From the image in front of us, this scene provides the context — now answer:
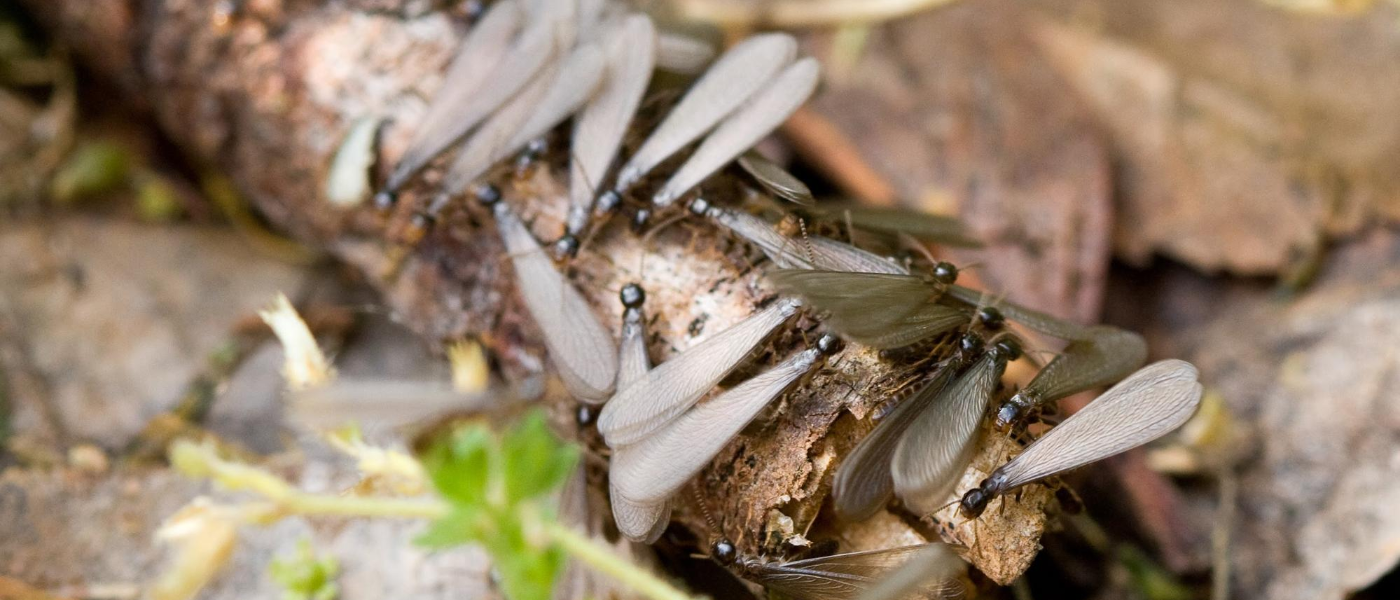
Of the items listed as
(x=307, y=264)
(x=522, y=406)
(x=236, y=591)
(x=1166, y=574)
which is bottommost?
(x=1166, y=574)

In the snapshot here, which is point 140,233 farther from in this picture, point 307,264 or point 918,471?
point 918,471

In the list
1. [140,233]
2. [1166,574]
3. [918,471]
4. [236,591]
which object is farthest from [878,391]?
[140,233]

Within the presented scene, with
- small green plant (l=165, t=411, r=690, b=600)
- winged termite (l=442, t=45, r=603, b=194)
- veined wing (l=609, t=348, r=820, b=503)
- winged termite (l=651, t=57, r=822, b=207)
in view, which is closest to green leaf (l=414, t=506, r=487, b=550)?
small green plant (l=165, t=411, r=690, b=600)

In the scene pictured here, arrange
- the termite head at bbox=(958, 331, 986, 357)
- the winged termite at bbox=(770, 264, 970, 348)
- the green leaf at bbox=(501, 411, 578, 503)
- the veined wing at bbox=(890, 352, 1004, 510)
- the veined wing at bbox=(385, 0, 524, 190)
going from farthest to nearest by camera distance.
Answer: the veined wing at bbox=(385, 0, 524, 190) → the termite head at bbox=(958, 331, 986, 357) → the winged termite at bbox=(770, 264, 970, 348) → the veined wing at bbox=(890, 352, 1004, 510) → the green leaf at bbox=(501, 411, 578, 503)

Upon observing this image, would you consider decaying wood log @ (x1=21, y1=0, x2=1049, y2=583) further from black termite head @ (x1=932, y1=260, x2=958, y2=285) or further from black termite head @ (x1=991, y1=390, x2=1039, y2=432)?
black termite head @ (x1=932, y1=260, x2=958, y2=285)

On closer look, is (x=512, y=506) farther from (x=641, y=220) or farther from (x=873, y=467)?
(x=641, y=220)

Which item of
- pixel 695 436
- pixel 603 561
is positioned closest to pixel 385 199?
pixel 695 436
